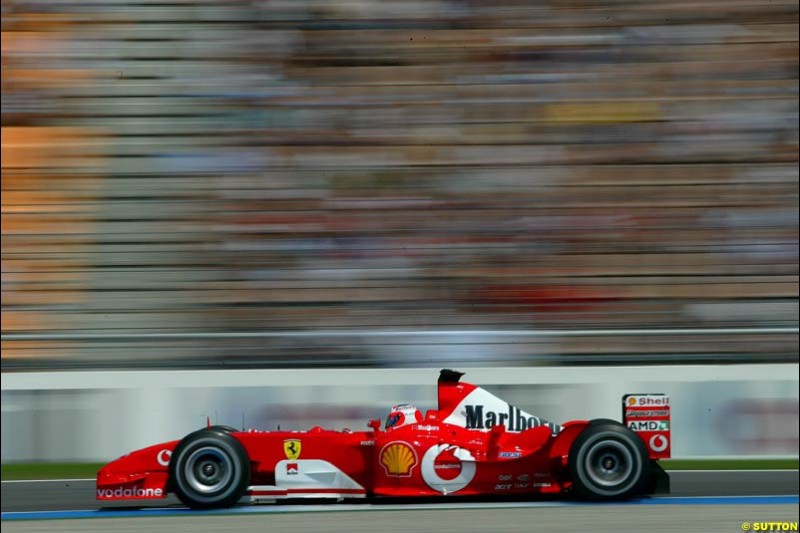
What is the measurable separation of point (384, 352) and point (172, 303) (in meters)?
2.30

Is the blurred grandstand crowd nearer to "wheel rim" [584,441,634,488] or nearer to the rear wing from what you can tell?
the rear wing

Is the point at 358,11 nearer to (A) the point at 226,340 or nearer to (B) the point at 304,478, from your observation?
(A) the point at 226,340

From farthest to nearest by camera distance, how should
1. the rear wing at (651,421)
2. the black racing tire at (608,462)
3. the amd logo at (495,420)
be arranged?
1. the amd logo at (495,420)
2. the rear wing at (651,421)
3. the black racing tire at (608,462)

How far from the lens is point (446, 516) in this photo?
5.41m

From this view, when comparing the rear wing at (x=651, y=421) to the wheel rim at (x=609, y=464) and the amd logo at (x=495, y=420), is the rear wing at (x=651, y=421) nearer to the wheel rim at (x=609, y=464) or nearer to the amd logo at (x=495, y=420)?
the wheel rim at (x=609, y=464)

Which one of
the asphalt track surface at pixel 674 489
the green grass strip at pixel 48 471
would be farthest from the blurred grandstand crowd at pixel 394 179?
the asphalt track surface at pixel 674 489

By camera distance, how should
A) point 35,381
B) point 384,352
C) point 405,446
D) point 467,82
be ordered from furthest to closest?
point 467,82 < point 384,352 < point 35,381 < point 405,446

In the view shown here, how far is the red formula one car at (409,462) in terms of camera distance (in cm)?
579

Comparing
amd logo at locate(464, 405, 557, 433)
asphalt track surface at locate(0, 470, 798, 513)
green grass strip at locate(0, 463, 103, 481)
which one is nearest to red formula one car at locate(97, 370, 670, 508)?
amd logo at locate(464, 405, 557, 433)

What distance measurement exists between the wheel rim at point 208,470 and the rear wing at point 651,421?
2231mm

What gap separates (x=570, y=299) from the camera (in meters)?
10.5

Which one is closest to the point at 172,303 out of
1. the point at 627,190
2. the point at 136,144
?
the point at 136,144

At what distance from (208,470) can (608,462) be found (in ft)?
7.22

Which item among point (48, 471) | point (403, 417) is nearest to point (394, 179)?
point (48, 471)
